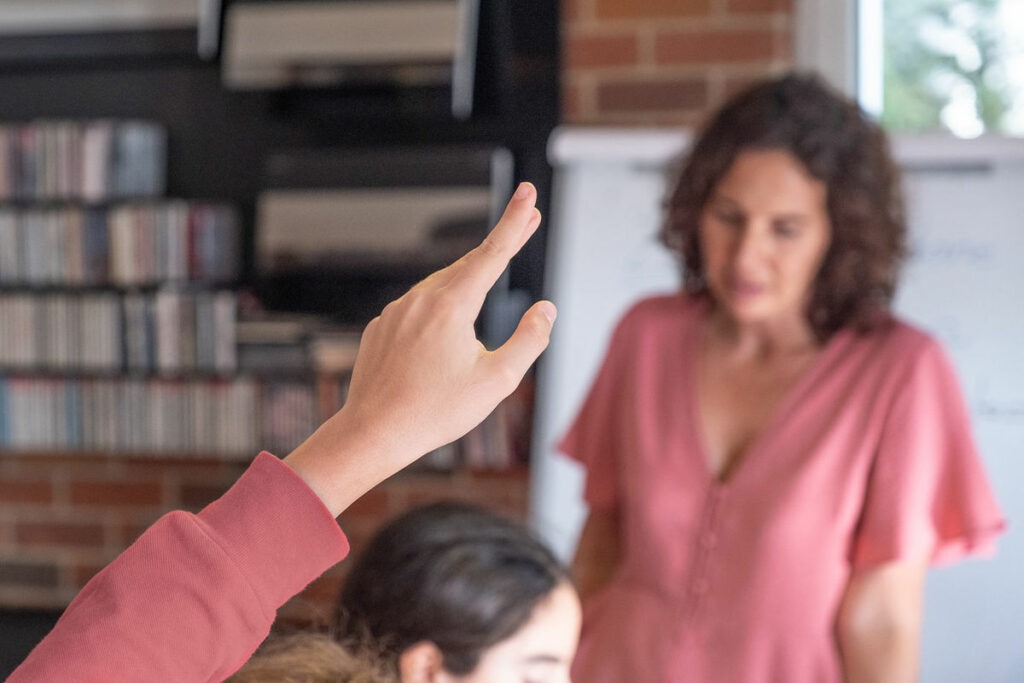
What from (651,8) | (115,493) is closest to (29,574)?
(115,493)

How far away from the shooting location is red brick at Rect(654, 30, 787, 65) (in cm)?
214

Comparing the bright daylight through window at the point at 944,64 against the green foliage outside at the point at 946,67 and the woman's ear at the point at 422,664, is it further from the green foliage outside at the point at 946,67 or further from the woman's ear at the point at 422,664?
the woman's ear at the point at 422,664

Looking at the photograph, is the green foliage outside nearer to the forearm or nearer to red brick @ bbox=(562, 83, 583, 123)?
red brick @ bbox=(562, 83, 583, 123)

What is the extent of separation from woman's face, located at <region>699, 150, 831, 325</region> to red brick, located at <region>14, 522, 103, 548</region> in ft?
5.82

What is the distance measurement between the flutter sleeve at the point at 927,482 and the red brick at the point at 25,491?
1.98 m

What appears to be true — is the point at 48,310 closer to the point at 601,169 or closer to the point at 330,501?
the point at 601,169

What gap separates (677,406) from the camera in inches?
59.5

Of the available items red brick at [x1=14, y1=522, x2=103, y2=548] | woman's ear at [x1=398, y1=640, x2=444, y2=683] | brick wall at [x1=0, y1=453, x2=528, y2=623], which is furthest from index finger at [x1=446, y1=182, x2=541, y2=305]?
red brick at [x1=14, y1=522, x2=103, y2=548]

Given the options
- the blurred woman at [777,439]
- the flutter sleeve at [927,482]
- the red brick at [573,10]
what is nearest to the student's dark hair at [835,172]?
the blurred woman at [777,439]

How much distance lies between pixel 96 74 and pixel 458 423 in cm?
250

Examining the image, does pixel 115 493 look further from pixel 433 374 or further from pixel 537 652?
pixel 433 374

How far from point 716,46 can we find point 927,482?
3.45 feet

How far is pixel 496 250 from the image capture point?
40cm

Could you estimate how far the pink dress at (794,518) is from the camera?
1.37 metres
